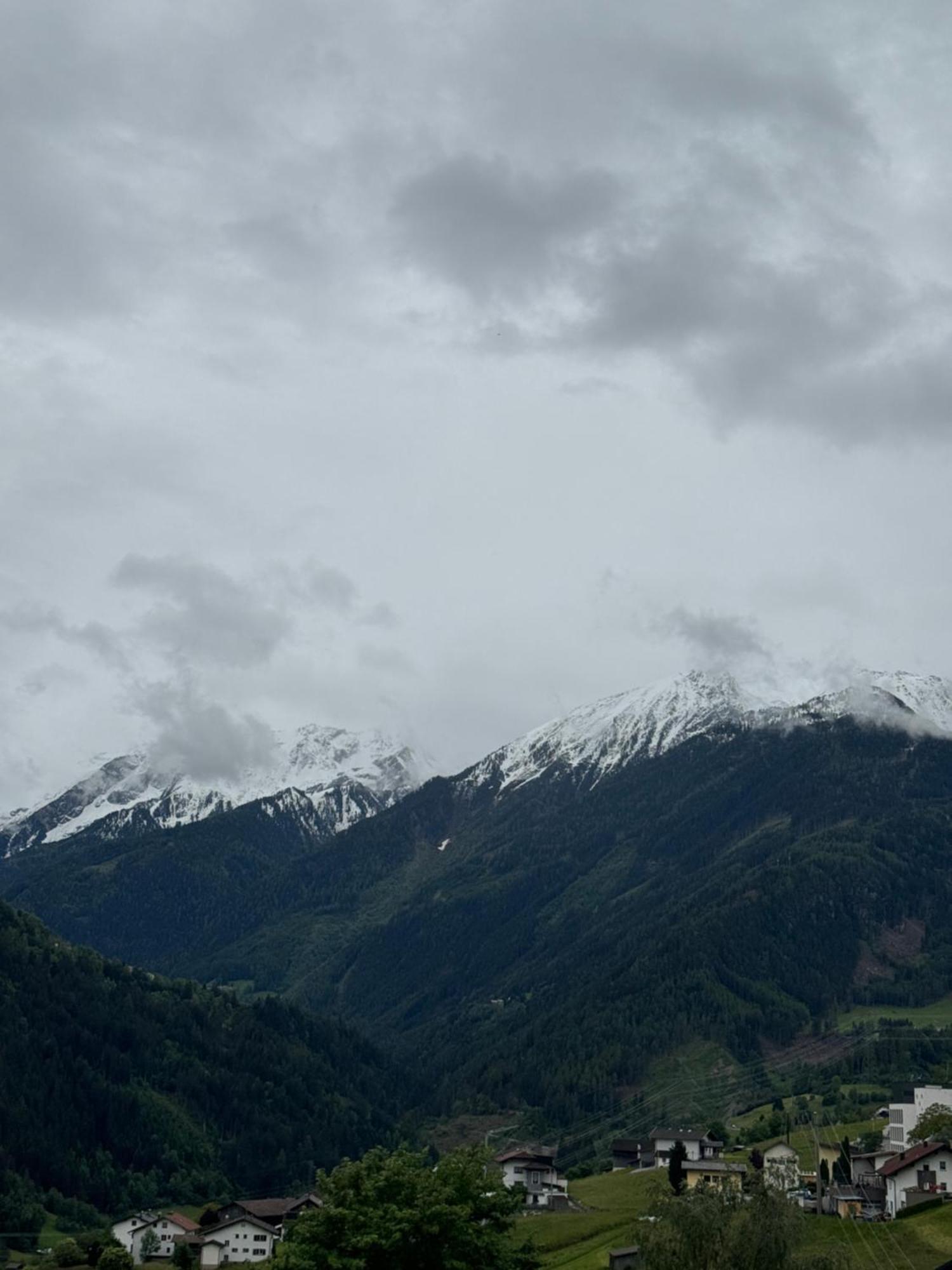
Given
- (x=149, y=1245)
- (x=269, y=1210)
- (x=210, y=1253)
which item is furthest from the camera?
(x=269, y=1210)

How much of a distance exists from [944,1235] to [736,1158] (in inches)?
3138

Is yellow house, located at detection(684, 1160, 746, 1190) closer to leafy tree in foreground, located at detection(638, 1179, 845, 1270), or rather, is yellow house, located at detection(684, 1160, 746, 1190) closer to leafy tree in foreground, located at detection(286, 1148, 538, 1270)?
leafy tree in foreground, located at detection(638, 1179, 845, 1270)

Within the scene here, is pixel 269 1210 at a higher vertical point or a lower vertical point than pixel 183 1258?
higher

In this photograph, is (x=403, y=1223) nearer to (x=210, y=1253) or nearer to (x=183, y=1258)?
(x=183, y=1258)

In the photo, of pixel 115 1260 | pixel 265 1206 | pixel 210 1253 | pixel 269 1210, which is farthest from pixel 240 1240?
pixel 115 1260

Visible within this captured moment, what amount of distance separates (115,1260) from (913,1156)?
87.6m

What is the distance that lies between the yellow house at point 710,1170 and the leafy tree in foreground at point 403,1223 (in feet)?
223

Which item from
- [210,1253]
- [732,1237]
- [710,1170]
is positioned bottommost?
[210,1253]

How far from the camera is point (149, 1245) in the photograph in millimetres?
194875

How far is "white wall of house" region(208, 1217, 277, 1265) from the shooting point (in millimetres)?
184125

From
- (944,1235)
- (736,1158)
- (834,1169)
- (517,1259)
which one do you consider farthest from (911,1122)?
(517,1259)

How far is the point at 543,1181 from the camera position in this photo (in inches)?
7505

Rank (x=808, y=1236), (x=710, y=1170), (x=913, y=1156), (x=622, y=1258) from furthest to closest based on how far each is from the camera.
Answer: (x=710, y=1170) → (x=913, y=1156) → (x=622, y=1258) → (x=808, y=1236)

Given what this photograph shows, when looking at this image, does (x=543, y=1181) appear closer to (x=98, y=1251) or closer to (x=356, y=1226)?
(x=98, y=1251)
